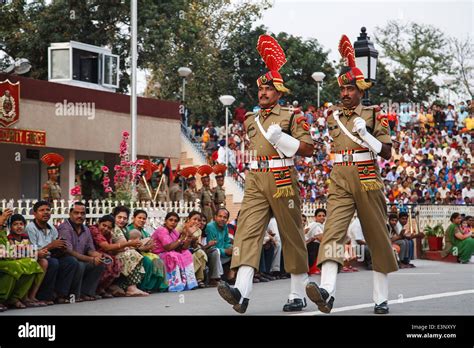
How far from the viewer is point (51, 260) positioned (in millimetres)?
13438

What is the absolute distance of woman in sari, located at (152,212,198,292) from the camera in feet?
51.3

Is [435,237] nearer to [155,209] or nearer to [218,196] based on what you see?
[218,196]

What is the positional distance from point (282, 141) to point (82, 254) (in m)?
4.12

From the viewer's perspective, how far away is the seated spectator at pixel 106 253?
1441 centimetres

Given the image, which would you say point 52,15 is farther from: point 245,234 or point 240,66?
point 245,234

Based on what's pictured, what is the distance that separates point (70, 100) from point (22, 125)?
285 centimetres

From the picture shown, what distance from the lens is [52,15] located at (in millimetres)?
38344

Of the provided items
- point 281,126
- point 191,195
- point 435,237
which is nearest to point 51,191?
point 191,195

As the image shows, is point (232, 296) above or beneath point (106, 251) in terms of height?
beneath

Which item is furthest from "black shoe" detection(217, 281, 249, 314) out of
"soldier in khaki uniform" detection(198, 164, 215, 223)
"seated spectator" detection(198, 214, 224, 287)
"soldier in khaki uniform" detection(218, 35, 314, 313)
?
"soldier in khaki uniform" detection(198, 164, 215, 223)

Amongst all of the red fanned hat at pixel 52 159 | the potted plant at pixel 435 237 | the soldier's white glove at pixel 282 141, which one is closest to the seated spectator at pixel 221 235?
the red fanned hat at pixel 52 159

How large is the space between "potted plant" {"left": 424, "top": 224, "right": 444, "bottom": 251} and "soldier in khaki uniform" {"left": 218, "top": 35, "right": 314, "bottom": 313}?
13814 mm

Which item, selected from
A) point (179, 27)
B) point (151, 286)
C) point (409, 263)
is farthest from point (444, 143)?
point (151, 286)

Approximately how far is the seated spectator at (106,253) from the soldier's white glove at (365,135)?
457 cm
